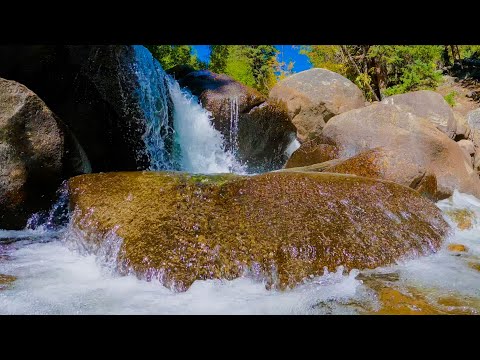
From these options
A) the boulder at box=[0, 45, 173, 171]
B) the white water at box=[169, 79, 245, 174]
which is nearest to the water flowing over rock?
the white water at box=[169, 79, 245, 174]

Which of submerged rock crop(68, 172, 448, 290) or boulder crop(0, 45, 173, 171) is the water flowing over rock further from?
boulder crop(0, 45, 173, 171)

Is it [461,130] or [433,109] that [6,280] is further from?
[461,130]

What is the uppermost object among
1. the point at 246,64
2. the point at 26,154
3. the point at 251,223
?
the point at 246,64

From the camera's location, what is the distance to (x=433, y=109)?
10.7 meters

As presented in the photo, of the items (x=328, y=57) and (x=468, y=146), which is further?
(x=328, y=57)

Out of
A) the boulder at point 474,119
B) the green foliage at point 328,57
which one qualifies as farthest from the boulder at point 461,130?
the green foliage at point 328,57

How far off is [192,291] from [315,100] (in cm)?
1041

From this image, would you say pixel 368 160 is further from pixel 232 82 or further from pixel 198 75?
pixel 198 75

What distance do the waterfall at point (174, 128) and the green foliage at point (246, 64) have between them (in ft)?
59.2

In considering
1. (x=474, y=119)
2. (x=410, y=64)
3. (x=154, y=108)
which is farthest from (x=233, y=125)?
(x=410, y=64)
